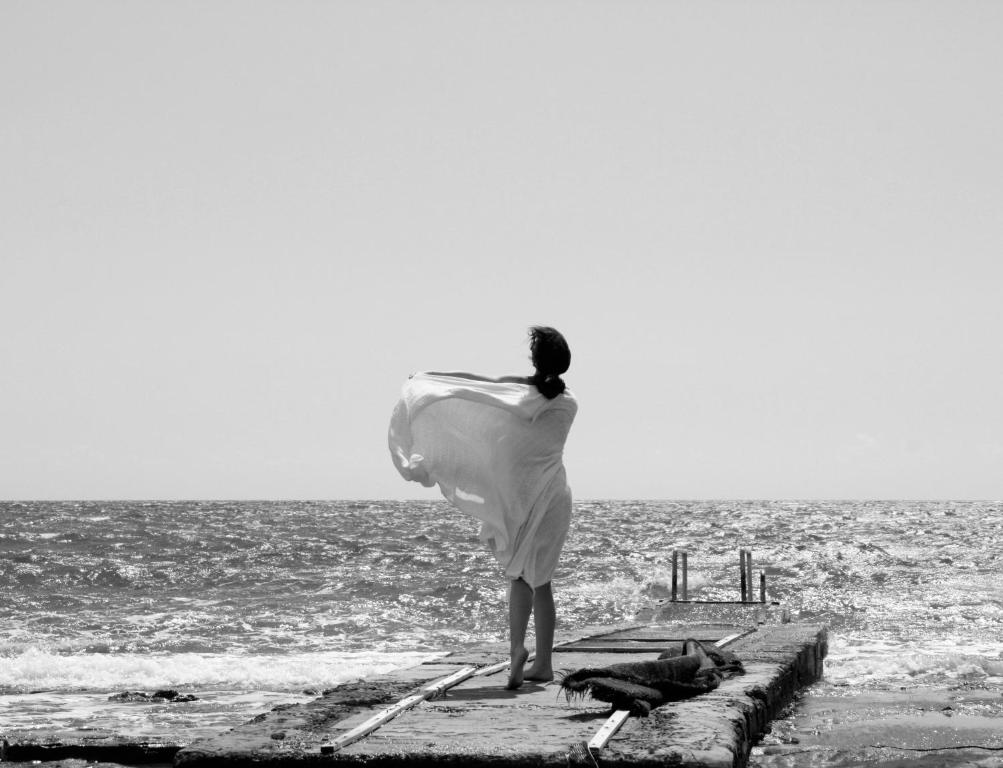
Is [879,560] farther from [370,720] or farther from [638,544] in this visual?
[370,720]

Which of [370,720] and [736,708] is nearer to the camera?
[370,720]

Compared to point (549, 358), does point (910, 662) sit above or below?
below

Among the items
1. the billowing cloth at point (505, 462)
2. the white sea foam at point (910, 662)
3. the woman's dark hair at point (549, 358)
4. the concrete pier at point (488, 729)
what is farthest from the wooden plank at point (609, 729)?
the white sea foam at point (910, 662)

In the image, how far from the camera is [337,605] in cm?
2294

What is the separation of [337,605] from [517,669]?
17.0 m

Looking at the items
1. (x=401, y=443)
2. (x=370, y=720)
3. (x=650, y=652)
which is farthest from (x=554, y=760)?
(x=650, y=652)

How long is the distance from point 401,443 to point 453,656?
2423 mm

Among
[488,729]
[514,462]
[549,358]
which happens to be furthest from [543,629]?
[549,358]

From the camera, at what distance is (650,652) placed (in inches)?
355

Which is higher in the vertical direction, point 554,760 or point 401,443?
point 401,443

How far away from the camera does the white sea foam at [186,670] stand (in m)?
13.4

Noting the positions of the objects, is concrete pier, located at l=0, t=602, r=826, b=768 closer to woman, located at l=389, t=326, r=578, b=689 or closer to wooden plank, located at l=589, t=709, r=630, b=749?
wooden plank, located at l=589, t=709, r=630, b=749

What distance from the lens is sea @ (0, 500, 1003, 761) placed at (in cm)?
1295

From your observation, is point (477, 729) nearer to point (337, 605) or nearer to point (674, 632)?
point (674, 632)
